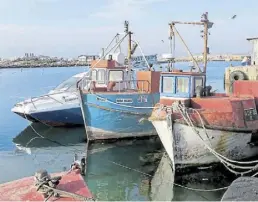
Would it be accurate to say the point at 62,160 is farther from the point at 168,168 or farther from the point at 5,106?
the point at 5,106

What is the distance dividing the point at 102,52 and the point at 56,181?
1177 centimetres

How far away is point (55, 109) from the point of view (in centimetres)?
1881

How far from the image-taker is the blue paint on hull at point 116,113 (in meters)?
15.6

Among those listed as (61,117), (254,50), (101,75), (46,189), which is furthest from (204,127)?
(254,50)

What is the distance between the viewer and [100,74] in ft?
57.3

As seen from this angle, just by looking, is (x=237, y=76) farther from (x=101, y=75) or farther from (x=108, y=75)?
(x=101, y=75)

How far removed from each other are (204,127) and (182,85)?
2063mm

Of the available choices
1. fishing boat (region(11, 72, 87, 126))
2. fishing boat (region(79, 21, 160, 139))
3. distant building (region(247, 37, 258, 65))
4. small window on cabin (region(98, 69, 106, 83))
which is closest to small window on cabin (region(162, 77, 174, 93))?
fishing boat (region(79, 21, 160, 139))

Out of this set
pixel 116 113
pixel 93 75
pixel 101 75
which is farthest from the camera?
pixel 93 75

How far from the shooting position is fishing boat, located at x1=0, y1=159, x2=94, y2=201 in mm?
6766

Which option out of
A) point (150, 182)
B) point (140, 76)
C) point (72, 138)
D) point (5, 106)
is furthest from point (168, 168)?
point (5, 106)

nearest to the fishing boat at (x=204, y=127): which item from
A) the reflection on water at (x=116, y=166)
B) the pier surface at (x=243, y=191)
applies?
the reflection on water at (x=116, y=166)

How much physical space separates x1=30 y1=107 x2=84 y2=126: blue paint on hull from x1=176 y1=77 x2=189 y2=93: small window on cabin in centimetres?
745

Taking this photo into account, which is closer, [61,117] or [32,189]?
[32,189]
